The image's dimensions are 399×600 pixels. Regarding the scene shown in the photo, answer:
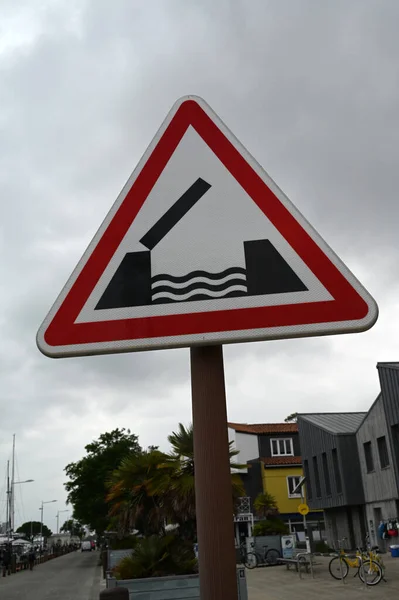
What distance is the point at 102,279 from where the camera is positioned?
1.73 meters

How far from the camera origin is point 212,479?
5.17 feet

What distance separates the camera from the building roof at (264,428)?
46.0 metres

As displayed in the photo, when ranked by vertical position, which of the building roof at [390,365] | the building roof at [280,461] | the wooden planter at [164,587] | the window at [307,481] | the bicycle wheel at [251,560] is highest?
the building roof at [390,365]

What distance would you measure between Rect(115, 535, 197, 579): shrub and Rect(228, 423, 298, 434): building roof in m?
35.7

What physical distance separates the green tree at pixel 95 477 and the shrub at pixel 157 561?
3551 centimetres

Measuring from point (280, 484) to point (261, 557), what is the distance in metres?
17.4

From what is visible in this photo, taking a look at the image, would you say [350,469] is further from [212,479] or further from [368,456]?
[212,479]

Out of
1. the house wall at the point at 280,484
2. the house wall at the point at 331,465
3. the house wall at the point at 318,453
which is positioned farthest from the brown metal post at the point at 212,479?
the house wall at the point at 280,484

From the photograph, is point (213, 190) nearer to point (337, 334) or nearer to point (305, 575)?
point (337, 334)

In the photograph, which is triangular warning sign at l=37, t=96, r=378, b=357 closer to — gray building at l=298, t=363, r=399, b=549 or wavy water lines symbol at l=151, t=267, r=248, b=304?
wavy water lines symbol at l=151, t=267, r=248, b=304

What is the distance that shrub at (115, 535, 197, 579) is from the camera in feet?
33.4

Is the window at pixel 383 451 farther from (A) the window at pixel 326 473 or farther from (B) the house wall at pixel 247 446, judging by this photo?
(B) the house wall at pixel 247 446

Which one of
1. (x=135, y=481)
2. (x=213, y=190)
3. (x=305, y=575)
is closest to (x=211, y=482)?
(x=213, y=190)

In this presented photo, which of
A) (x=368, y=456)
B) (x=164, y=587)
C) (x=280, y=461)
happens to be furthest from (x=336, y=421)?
(x=164, y=587)
